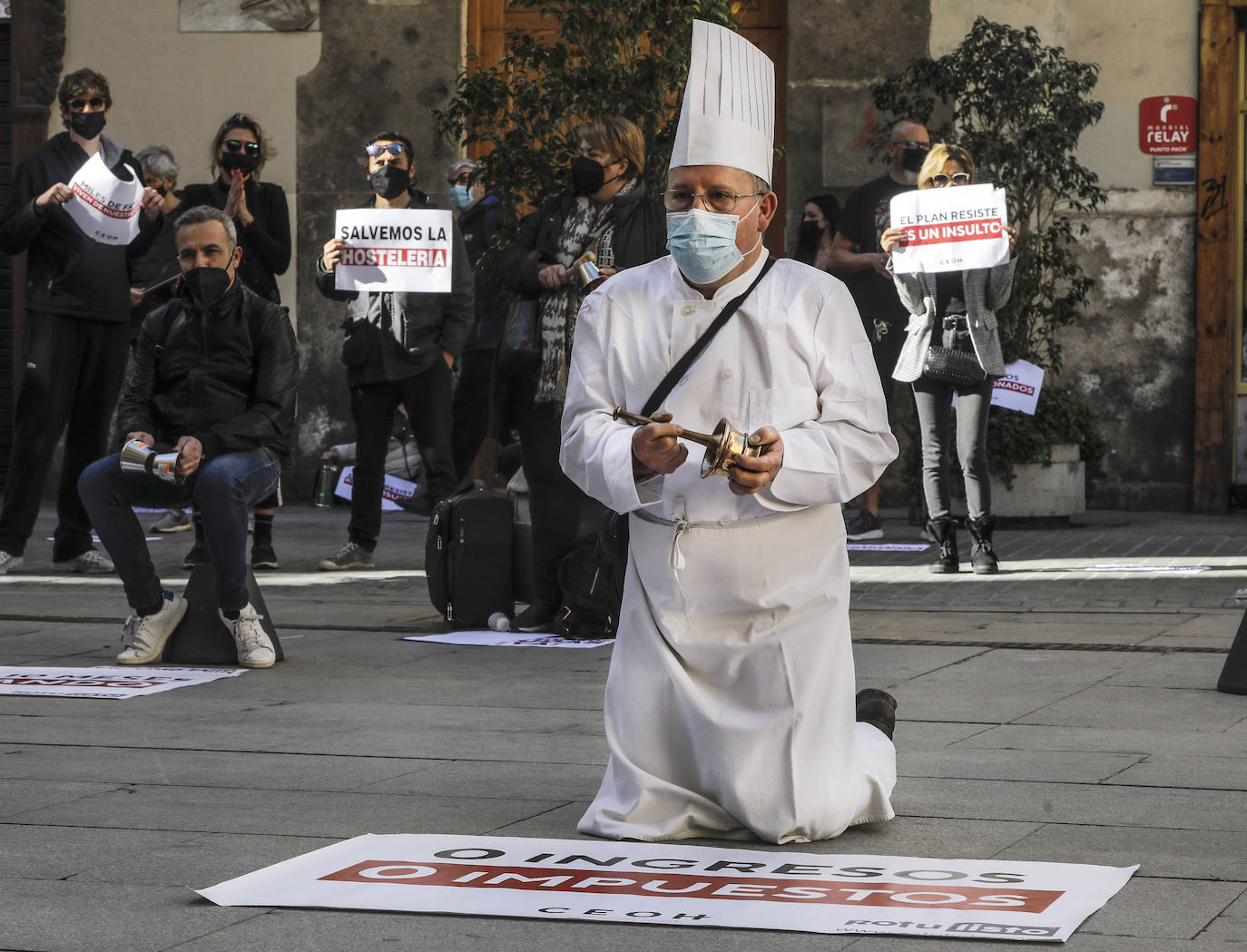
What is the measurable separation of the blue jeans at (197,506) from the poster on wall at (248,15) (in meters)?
8.46

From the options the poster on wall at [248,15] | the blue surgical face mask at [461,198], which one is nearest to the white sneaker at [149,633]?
the blue surgical face mask at [461,198]

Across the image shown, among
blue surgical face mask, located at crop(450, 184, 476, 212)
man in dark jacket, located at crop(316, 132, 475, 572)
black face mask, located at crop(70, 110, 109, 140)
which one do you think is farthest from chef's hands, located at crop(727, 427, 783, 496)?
blue surgical face mask, located at crop(450, 184, 476, 212)

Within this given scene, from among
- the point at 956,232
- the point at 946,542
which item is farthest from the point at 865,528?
the point at 956,232

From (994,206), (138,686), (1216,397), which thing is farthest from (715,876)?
(1216,397)

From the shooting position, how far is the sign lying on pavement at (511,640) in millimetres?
7953

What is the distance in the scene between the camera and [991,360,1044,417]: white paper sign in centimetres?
1194

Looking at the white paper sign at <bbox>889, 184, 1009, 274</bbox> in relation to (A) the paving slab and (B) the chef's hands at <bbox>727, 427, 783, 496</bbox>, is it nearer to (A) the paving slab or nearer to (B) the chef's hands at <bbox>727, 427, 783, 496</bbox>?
(A) the paving slab

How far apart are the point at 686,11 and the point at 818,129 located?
13.2 feet

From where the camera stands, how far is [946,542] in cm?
1032

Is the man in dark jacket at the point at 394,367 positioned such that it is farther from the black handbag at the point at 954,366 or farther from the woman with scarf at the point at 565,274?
the black handbag at the point at 954,366

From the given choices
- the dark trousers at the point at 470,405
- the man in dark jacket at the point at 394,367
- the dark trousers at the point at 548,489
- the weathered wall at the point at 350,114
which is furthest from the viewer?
the weathered wall at the point at 350,114

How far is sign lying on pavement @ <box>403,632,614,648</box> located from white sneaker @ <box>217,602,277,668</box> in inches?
35.2

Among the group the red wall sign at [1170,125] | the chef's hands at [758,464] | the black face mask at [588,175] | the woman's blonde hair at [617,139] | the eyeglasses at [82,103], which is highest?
the red wall sign at [1170,125]

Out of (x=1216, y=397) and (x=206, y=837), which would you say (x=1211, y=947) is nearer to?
(x=206, y=837)
